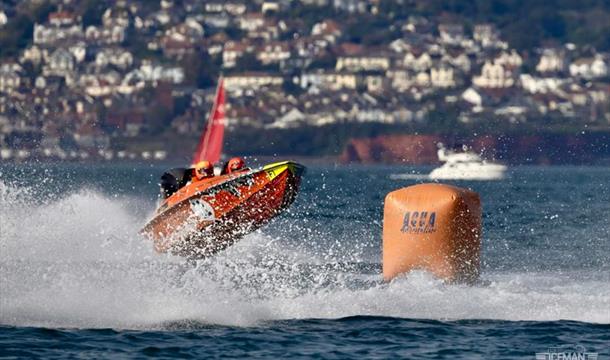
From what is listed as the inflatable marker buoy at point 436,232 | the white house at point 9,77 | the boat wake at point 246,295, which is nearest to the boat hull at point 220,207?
the boat wake at point 246,295

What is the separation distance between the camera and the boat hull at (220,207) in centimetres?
2998

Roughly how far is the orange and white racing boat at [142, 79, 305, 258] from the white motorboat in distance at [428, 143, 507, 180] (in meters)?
80.2

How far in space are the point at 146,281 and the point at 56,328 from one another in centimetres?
203

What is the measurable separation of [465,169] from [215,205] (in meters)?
82.8

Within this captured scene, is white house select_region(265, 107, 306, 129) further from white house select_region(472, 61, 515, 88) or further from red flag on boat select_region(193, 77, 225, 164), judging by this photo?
red flag on boat select_region(193, 77, 225, 164)

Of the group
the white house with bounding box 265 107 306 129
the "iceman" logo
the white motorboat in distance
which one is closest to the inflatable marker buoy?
the "iceman" logo

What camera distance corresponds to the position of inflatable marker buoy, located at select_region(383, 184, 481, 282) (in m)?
26.7

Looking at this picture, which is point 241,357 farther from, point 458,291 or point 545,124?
point 545,124

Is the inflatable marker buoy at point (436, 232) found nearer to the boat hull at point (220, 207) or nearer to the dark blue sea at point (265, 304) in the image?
the dark blue sea at point (265, 304)

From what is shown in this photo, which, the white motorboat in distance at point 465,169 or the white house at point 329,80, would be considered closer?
the white motorboat in distance at point 465,169

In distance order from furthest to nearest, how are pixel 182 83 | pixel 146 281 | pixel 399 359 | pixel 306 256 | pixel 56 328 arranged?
pixel 182 83 → pixel 306 256 → pixel 146 281 → pixel 56 328 → pixel 399 359

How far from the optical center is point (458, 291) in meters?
25.7

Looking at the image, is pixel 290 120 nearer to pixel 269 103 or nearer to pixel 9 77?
pixel 269 103

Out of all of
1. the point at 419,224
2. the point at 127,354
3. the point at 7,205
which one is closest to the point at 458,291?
A: the point at 419,224
